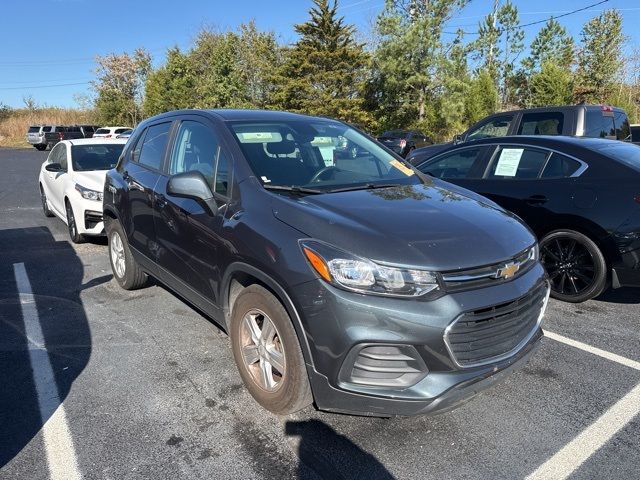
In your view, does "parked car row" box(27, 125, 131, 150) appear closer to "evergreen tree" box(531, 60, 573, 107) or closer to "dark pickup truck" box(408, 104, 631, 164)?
"evergreen tree" box(531, 60, 573, 107)

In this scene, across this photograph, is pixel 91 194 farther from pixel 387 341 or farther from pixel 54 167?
pixel 387 341

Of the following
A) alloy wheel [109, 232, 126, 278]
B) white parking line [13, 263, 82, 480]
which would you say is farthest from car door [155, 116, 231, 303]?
alloy wheel [109, 232, 126, 278]

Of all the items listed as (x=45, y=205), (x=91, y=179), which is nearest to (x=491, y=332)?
(x=91, y=179)

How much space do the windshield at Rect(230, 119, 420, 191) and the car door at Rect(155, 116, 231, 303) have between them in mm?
235

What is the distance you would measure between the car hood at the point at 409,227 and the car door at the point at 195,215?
59 cm

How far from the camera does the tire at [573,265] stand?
15.1 feet

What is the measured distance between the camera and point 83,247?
23.8 feet

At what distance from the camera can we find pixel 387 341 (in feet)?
7.85

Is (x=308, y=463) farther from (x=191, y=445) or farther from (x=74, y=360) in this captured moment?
(x=74, y=360)

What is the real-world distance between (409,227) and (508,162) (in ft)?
10.6

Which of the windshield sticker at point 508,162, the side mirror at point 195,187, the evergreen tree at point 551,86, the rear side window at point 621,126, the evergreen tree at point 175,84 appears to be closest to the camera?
the side mirror at point 195,187

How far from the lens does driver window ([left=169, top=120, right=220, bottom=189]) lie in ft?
11.7

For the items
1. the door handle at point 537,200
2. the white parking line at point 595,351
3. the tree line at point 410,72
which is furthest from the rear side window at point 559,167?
the tree line at point 410,72

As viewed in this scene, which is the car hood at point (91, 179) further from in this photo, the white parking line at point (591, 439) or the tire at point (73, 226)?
the white parking line at point (591, 439)
